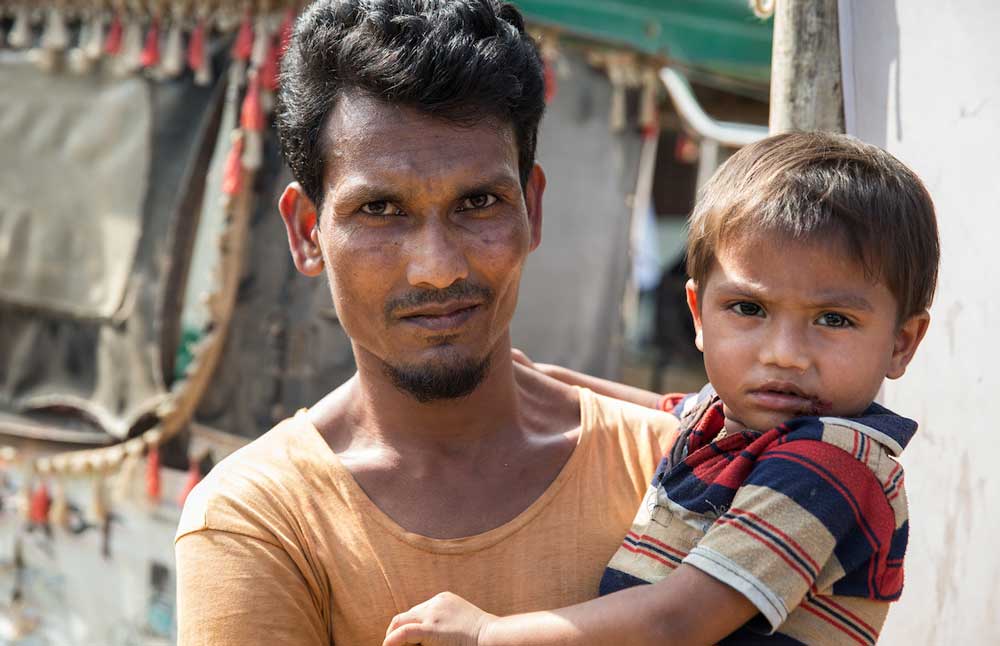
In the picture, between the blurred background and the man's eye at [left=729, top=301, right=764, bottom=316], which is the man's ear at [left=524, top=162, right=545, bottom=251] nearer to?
the man's eye at [left=729, top=301, right=764, bottom=316]

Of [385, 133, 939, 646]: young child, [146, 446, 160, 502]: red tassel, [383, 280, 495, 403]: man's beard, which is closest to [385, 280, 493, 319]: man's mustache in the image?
[383, 280, 495, 403]: man's beard

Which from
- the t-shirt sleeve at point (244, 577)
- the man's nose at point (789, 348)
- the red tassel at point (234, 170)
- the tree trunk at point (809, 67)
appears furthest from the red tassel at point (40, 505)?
the man's nose at point (789, 348)

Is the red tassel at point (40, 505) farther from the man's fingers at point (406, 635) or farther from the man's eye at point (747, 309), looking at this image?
the man's eye at point (747, 309)

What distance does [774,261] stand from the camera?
4.94 ft

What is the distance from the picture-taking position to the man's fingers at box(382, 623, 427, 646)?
1.38 m

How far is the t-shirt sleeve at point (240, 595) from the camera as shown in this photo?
145 centimetres

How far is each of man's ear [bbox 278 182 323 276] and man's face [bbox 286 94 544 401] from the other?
0.37 feet

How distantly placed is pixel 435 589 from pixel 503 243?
1.67ft

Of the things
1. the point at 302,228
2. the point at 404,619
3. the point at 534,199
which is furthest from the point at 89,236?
the point at 404,619

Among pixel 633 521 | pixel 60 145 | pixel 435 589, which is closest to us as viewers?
pixel 435 589

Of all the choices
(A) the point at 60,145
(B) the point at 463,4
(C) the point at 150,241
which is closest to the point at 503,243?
(B) the point at 463,4

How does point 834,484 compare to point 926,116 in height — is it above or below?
below

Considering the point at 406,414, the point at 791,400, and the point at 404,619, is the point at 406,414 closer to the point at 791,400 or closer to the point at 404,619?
the point at 404,619

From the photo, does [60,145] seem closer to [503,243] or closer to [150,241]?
[150,241]
